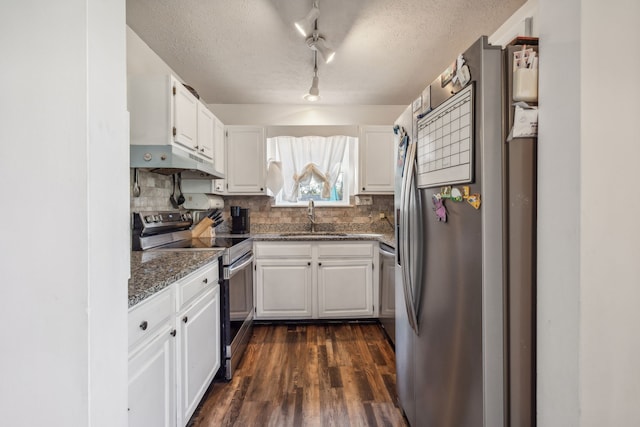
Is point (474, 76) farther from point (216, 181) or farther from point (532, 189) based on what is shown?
point (216, 181)

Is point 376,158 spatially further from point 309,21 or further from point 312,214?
point 309,21

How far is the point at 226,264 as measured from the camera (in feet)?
6.14

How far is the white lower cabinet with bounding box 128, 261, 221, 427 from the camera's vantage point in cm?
100

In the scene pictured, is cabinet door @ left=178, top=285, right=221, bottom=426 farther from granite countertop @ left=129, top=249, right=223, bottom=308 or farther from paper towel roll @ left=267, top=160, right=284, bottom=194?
paper towel roll @ left=267, top=160, right=284, bottom=194

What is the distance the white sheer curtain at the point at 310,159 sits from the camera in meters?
3.42

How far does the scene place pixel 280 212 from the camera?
11.0ft

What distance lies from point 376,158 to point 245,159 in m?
1.42

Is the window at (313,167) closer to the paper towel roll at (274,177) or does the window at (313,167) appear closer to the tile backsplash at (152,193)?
the paper towel roll at (274,177)

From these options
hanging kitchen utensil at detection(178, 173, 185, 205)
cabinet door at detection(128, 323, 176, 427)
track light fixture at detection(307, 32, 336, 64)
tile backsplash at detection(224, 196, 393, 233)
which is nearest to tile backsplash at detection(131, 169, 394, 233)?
tile backsplash at detection(224, 196, 393, 233)

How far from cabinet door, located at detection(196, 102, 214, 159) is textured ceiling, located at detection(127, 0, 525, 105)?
1.32 ft

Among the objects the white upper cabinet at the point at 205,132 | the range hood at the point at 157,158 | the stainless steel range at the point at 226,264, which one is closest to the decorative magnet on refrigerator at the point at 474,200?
the stainless steel range at the point at 226,264
